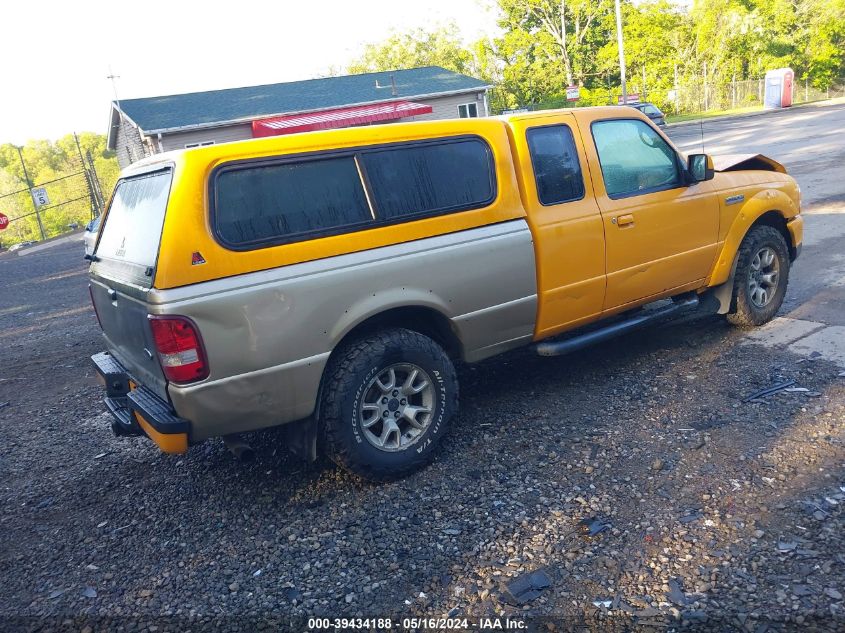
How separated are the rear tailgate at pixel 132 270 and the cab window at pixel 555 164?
7.55ft

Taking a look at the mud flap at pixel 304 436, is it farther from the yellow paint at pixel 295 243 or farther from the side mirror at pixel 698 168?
the side mirror at pixel 698 168

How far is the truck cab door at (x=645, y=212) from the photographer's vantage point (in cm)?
471

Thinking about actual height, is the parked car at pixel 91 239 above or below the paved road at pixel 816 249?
above

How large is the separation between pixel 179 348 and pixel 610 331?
2976 millimetres

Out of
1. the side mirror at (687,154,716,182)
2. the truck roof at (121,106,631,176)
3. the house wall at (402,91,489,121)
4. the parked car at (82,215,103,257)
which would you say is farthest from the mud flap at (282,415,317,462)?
the house wall at (402,91,489,121)

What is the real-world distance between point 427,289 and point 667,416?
1.80 meters

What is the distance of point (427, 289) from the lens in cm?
391

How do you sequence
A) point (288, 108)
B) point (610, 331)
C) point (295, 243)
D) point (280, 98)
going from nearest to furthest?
point (295, 243) < point (610, 331) < point (288, 108) < point (280, 98)

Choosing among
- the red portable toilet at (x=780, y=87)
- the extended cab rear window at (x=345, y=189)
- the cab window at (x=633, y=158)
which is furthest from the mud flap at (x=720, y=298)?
the red portable toilet at (x=780, y=87)

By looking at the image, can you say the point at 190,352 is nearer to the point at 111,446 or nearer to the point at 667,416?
the point at 111,446

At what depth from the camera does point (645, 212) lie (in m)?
4.83

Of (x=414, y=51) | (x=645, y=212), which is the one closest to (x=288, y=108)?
(x=645, y=212)

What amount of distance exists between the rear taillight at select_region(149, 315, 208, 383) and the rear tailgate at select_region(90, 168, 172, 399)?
0.10 metres

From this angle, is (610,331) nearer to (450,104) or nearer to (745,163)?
(745,163)
